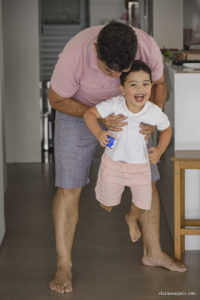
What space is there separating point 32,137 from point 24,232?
2.64 meters

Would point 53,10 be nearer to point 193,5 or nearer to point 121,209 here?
point 193,5

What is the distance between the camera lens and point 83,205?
4938 millimetres

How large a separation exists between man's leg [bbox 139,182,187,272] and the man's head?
3.41ft

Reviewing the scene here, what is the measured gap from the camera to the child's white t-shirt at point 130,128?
3008 mm

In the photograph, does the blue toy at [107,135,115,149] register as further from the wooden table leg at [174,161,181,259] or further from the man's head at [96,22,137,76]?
the wooden table leg at [174,161,181,259]

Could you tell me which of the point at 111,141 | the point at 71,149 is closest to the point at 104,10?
the point at 71,149

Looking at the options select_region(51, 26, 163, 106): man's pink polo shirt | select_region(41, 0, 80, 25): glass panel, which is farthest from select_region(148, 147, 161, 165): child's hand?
select_region(41, 0, 80, 25): glass panel

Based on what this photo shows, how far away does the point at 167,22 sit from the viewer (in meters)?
7.17

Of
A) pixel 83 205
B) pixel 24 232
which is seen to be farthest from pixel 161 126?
pixel 83 205

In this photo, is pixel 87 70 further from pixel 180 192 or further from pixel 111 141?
pixel 180 192

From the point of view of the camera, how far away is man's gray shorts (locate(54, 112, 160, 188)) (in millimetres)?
3180

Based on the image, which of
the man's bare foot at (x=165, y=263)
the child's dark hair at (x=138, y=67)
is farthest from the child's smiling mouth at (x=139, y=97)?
the man's bare foot at (x=165, y=263)

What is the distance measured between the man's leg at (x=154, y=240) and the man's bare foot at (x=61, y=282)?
0.53 m

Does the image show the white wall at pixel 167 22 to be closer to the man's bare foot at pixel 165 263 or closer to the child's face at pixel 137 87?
the man's bare foot at pixel 165 263
